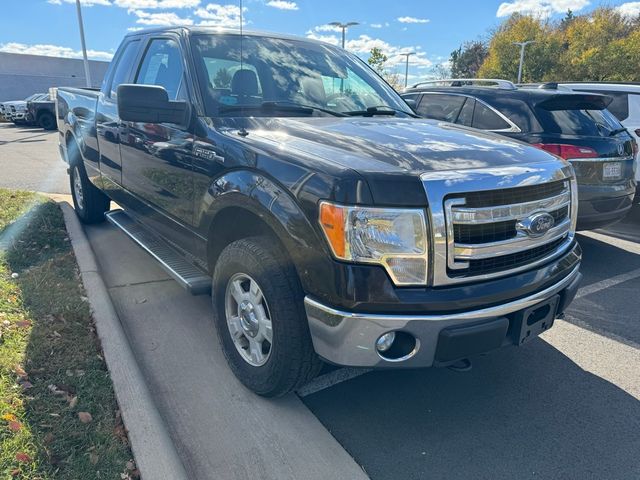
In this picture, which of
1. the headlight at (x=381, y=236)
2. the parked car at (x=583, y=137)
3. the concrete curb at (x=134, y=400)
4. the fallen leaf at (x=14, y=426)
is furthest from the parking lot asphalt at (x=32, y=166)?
the headlight at (x=381, y=236)

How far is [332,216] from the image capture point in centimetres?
216

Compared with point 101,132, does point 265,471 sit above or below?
below

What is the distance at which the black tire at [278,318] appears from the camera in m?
2.43

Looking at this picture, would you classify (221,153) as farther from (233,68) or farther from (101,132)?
(101,132)

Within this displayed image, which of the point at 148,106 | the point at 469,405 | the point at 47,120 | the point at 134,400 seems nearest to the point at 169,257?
the point at 148,106

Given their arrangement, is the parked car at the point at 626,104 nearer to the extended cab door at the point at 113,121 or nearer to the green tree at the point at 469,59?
the extended cab door at the point at 113,121

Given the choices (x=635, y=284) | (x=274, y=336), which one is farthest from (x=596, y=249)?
(x=274, y=336)

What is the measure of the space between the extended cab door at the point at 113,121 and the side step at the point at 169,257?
0.26 meters

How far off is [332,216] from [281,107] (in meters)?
1.35

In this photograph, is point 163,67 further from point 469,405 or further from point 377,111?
point 469,405

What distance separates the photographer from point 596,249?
587cm

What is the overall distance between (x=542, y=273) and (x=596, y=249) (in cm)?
390

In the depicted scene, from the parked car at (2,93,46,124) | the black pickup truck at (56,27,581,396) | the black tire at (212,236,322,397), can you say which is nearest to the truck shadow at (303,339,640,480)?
the black tire at (212,236,322,397)

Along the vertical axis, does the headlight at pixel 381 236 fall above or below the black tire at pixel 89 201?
above
